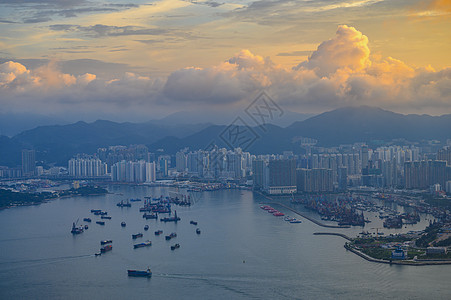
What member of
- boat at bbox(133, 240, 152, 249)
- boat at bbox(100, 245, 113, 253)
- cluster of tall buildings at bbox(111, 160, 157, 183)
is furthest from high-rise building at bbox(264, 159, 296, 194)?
boat at bbox(100, 245, 113, 253)

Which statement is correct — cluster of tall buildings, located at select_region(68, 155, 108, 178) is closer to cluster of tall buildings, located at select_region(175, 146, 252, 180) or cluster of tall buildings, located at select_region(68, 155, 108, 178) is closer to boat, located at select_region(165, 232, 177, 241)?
cluster of tall buildings, located at select_region(175, 146, 252, 180)

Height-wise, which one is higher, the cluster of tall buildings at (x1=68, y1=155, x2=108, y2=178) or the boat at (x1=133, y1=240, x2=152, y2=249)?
the cluster of tall buildings at (x1=68, y1=155, x2=108, y2=178)

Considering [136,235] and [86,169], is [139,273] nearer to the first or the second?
[136,235]

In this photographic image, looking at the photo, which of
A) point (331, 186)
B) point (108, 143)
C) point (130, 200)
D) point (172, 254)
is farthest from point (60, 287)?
point (108, 143)

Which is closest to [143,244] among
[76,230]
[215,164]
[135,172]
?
[76,230]

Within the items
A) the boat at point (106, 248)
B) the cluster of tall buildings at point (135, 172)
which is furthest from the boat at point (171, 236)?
the cluster of tall buildings at point (135, 172)

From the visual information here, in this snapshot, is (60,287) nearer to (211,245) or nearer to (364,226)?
(211,245)

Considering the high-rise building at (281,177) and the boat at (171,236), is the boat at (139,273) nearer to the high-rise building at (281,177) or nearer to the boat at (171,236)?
the boat at (171,236)
